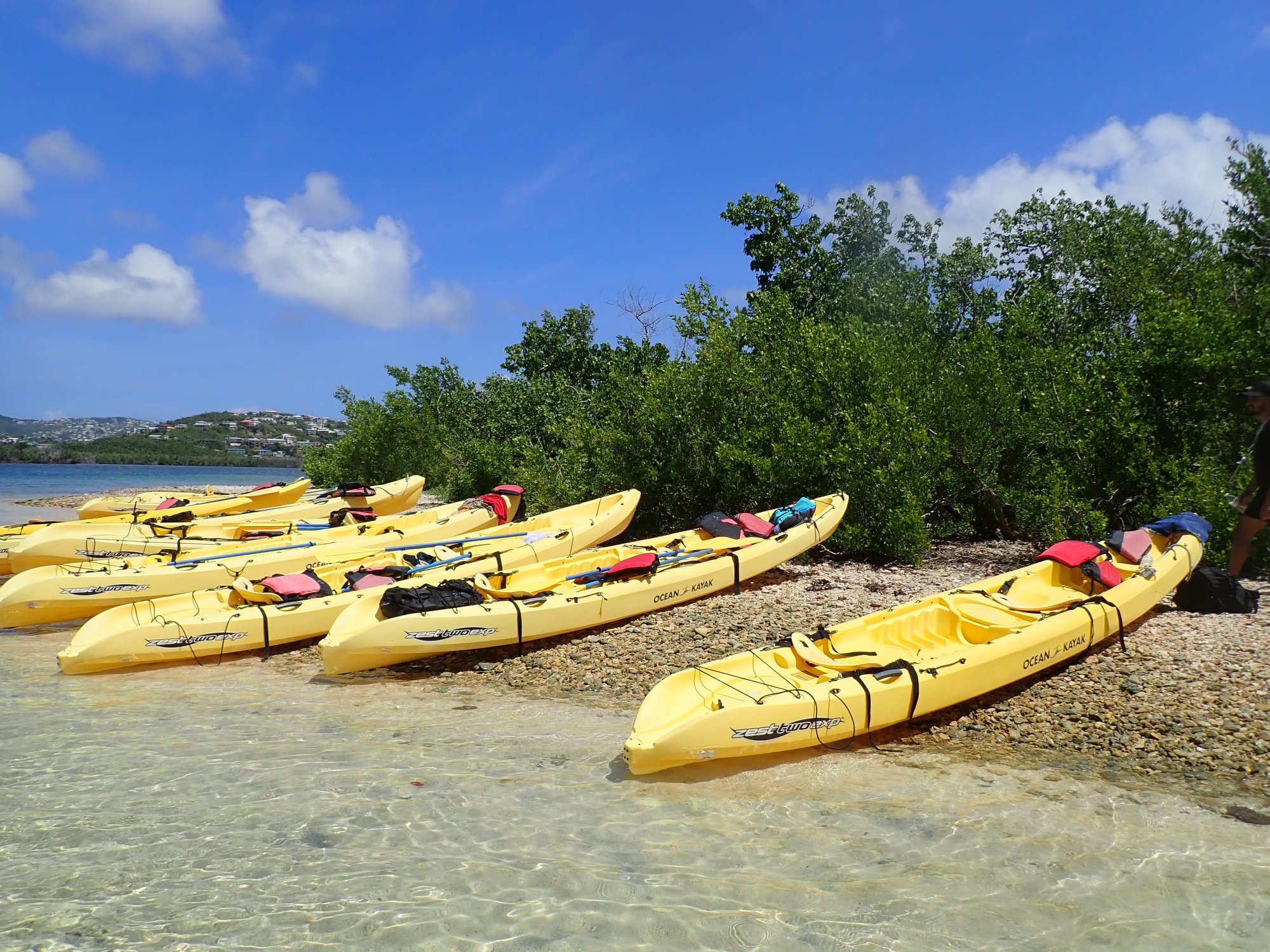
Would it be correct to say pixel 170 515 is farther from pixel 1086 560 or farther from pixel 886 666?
pixel 1086 560

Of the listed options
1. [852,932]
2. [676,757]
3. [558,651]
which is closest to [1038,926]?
[852,932]

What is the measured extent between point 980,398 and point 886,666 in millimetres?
6932

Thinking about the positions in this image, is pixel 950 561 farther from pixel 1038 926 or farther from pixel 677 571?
pixel 1038 926

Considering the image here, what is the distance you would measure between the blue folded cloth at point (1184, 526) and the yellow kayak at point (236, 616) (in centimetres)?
724

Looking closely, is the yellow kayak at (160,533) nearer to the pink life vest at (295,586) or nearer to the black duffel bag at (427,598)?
the pink life vest at (295,586)

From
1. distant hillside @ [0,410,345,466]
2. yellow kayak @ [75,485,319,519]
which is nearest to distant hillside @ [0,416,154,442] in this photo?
distant hillside @ [0,410,345,466]

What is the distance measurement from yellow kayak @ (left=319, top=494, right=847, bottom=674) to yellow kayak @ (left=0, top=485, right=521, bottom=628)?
3.37 m

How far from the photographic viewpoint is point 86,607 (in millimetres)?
9820

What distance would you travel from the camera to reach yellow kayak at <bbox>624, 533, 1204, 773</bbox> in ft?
16.6

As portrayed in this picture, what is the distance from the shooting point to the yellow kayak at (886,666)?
5.05m

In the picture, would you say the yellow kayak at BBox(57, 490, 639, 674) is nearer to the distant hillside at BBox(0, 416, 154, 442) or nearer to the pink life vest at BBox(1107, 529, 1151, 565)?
the pink life vest at BBox(1107, 529, 1151, 565)

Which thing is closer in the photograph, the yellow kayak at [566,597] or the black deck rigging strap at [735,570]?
the yellow kayak at [566,597]

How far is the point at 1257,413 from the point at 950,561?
13.4 feet

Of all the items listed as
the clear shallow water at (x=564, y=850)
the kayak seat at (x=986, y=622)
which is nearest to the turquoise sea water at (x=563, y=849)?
the clear shallow water at (x=564, y=850)
